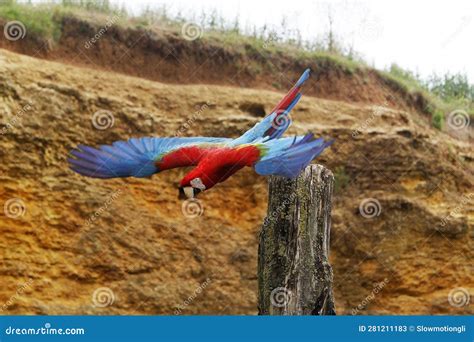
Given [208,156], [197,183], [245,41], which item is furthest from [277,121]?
[245,41]

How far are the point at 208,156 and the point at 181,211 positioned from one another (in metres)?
5.47

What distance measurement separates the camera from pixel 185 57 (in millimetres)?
12453

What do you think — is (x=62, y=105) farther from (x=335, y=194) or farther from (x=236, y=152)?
(x=236, y=152)

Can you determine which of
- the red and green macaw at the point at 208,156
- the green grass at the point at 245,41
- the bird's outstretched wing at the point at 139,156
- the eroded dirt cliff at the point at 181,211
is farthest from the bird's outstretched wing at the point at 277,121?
the green grass at the point at 245,41

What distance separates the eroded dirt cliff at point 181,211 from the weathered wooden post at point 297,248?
4.91 m

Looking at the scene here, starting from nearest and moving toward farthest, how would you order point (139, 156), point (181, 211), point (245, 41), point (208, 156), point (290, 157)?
point (290, 157)
point (208, 156)
point (139, 156)
point (181, 211)
point (245, 41)

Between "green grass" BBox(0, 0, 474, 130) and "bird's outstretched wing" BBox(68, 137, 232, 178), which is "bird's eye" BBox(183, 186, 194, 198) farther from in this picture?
"green grass" BBox(0, 0, 474, 130)

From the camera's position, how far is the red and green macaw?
459 cm

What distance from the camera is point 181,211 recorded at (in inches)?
416

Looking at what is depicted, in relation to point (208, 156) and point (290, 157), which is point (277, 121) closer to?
point (208, 156)

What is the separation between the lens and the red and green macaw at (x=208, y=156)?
459cm

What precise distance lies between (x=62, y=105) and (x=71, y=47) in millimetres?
1790

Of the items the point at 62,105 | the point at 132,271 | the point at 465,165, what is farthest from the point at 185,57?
the point at 465,165

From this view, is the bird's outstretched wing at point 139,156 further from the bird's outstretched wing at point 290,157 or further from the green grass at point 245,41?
the green grass at point 245,41
